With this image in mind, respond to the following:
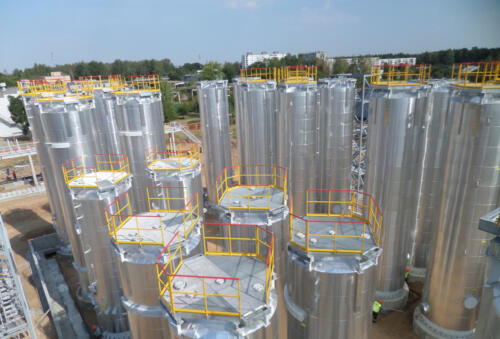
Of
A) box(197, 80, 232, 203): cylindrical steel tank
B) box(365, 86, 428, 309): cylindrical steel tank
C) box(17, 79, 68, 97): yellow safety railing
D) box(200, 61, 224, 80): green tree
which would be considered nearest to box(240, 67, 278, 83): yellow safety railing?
box(197, 80, 232, 203): cylindrical steel tank

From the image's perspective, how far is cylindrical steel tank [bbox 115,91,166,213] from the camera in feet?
48.9

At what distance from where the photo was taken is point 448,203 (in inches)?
399

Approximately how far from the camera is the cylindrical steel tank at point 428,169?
1183cm

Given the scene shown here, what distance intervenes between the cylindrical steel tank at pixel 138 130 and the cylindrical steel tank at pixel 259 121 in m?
4.60

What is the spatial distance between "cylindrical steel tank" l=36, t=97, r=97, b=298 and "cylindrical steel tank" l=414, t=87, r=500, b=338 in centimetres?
1401

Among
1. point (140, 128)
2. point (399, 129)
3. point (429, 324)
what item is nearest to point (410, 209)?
point (399, 129)

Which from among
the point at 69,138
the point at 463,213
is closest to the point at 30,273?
the point at 69,138

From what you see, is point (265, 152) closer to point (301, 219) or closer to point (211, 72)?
point (301, 219)

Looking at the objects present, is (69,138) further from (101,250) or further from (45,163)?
(101,250)

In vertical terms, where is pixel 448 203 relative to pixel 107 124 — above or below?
below

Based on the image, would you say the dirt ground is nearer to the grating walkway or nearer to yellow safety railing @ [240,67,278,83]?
the grating walkway

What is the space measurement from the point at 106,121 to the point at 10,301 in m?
10.7

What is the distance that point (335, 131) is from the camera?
15648mm

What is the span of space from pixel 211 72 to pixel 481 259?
56526mm
